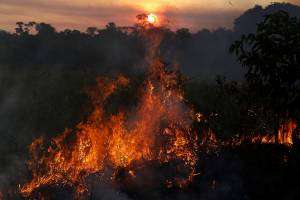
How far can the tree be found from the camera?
11.1 metres

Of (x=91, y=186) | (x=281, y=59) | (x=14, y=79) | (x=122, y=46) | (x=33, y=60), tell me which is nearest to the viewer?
(x=91, y=186)

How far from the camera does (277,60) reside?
11.0 metres

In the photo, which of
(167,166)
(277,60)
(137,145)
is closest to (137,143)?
(137,145)

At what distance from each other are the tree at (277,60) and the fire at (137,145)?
2356 millimetres

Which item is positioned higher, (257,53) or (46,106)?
(257,53)

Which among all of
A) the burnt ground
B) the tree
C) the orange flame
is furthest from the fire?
the tree

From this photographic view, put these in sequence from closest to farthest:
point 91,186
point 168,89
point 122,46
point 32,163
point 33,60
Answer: point 91,186 → point 168,89 → point 32,163 → point 33,60 → point 122,46

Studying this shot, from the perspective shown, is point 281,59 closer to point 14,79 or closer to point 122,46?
point 14,79

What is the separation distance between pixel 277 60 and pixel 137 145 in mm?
4245

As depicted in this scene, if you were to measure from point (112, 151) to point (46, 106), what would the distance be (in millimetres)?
14456

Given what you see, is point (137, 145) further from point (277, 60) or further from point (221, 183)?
point (277, 60)

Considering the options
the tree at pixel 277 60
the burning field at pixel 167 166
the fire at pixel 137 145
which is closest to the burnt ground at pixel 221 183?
the burning field at pixel 167 166

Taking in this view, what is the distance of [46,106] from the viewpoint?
82.2ft

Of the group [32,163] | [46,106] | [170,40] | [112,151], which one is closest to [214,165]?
[112,151]
